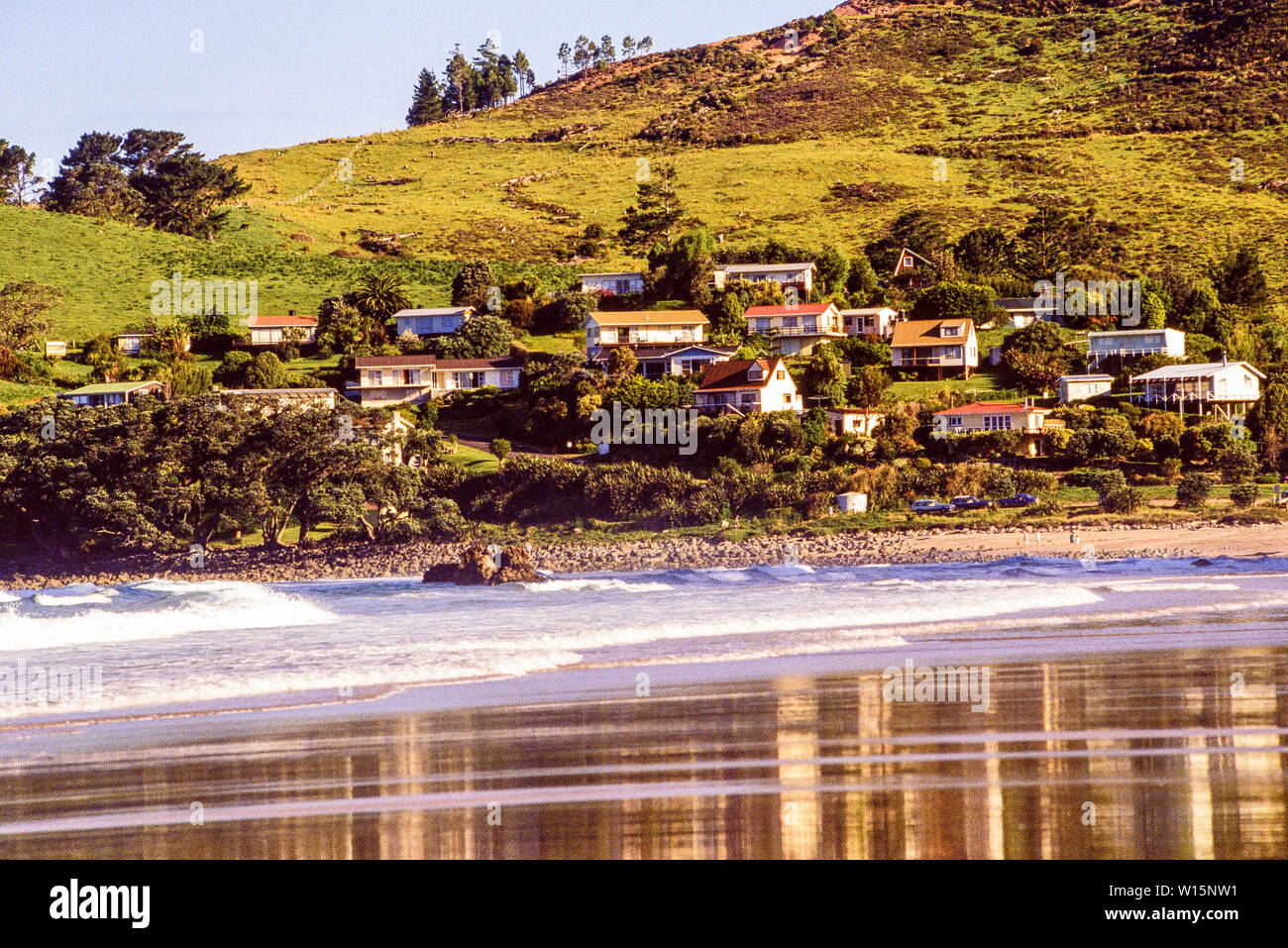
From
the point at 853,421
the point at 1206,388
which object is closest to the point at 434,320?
the point at 853,421

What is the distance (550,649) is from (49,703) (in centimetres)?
840

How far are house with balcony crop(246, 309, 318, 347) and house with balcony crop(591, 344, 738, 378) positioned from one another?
23.1 m

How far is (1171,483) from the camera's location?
55.9 m

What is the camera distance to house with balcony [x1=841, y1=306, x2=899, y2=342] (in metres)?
82.1

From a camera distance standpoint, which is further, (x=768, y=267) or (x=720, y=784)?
(x=768, y=267)

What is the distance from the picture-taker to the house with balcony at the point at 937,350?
245ft

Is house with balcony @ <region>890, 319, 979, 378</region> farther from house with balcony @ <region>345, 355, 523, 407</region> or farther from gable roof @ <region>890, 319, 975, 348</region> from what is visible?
house with balcony @ <region>345, 355, 523, 407</region>

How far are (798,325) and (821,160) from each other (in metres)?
62.9

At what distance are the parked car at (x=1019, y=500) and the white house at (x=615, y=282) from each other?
1752 inches

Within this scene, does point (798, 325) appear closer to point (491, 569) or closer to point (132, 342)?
point (491, 569)

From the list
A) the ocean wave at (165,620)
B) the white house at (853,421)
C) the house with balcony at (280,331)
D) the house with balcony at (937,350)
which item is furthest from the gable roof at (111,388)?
the house with balcony at (937,350)

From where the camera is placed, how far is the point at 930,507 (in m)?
56.0

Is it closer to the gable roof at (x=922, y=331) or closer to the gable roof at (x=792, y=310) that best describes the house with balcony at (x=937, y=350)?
the gable roof at (x=922, y=331)
